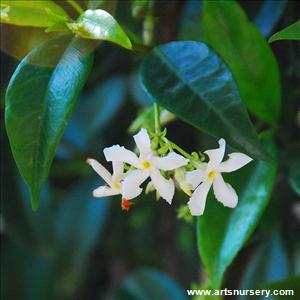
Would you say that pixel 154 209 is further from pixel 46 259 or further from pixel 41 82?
pixel 41 82

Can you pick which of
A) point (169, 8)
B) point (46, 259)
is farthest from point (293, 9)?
point (46, 259)

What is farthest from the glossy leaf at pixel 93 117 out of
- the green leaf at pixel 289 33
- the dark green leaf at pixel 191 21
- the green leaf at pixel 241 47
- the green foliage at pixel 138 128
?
the green leaf at pixel 289 33

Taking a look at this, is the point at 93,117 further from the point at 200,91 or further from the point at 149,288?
the point at 200,91

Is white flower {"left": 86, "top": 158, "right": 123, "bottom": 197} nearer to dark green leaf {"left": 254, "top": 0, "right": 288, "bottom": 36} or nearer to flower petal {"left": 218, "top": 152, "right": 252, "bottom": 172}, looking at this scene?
flower petal {"left": 218, "top": 152, "right": 252, "bottom": 172}

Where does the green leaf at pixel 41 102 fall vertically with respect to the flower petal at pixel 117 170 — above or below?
above

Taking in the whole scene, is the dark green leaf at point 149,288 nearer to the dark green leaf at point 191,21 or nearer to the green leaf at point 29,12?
the dark green leaf at point 191,21

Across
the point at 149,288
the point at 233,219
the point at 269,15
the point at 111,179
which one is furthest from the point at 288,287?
the point at 149,288
